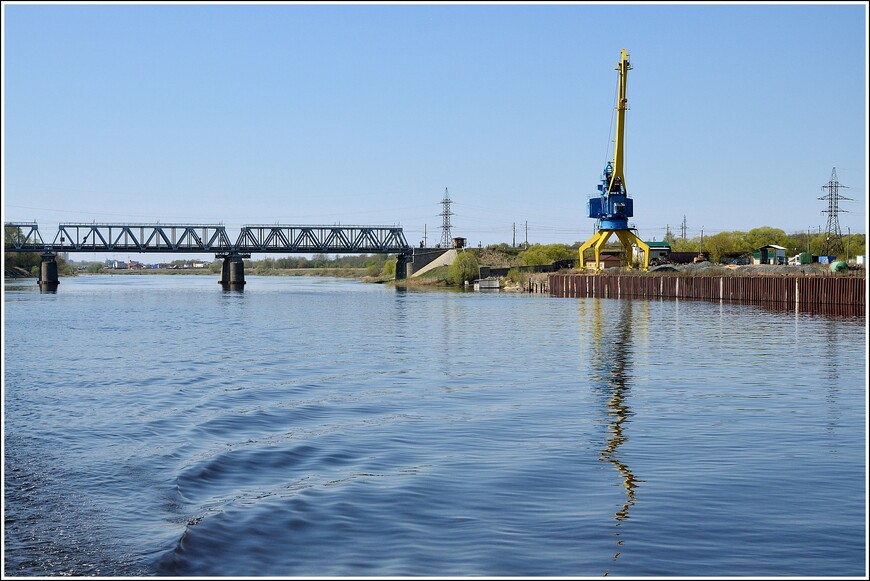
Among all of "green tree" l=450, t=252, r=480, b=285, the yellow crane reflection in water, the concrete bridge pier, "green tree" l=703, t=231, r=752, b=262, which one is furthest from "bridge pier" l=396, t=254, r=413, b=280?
the yellow crane reflection in water

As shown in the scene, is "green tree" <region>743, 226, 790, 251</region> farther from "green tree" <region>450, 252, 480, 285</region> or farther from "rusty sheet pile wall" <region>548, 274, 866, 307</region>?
"rusty sheet pile wall" <region>548, 274, 866, 307</region>

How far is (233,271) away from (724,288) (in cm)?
9371

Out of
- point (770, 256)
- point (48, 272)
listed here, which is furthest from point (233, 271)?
point (770, 256)

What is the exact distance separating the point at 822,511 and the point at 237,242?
162491mm

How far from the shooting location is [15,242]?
148m

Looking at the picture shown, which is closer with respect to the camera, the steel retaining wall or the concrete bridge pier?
the steel retaining wall

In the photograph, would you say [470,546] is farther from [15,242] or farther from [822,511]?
[15,242]

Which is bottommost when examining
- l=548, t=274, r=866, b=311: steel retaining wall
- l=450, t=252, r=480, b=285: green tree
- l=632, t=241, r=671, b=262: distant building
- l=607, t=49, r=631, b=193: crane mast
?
l=548, t=274, r=866, b=311: steel retaining wall

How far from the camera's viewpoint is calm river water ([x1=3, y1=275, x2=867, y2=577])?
10.5 metres

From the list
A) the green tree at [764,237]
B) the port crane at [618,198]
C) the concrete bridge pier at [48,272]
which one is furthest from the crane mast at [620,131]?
the concrete bridge pier at [48,272]

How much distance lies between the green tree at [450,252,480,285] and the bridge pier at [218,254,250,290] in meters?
35.6

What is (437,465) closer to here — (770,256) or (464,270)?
(770,256)

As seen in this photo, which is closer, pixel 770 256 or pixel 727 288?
pixel 727 288

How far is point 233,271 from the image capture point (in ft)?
521
